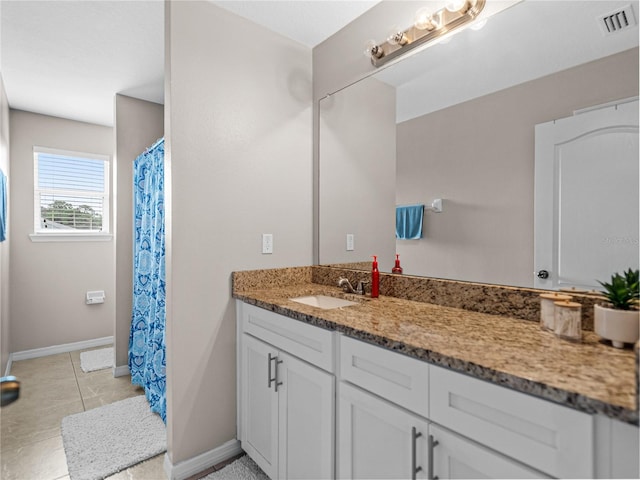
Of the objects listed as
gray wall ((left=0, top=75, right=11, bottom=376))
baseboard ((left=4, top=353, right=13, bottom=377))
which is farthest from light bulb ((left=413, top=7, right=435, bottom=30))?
baseboard ((left=4, top=353, right=13, bottom=377))

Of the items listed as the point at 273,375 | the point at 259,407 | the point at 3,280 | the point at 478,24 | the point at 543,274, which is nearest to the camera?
the point at 543,274

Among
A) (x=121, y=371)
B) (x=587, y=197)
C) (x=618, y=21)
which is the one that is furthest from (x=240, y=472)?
(x=618, y=21)

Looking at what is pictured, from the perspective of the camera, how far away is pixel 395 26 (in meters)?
1.87

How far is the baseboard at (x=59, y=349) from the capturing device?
3485 millimetres

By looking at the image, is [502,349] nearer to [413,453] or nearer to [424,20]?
[413,453]

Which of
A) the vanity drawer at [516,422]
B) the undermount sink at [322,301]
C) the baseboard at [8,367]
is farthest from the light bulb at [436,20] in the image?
the baseboard at [8,367]

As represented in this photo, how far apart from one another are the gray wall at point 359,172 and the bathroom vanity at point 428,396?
1.47 ft

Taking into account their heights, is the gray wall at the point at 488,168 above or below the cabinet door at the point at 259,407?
above

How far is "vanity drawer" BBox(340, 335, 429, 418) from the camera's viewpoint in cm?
103

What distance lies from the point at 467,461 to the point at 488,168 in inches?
44.0

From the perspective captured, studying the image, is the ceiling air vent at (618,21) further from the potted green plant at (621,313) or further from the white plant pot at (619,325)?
the white plant pot at (619,325)

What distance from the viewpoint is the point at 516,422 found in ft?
2.75

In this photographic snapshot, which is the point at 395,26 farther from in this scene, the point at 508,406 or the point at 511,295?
the point at 508,406

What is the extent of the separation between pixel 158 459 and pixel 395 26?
2695 millimetres
